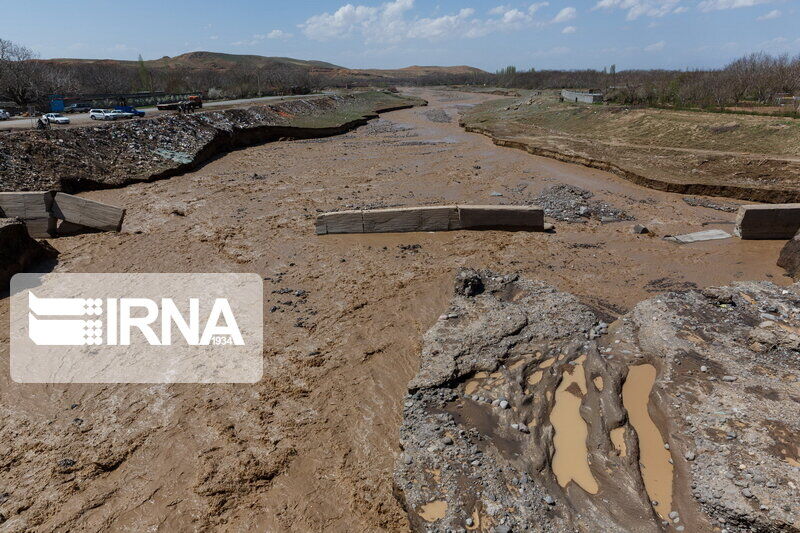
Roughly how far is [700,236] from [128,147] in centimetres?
2199

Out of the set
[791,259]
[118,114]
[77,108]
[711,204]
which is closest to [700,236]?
[791,259]

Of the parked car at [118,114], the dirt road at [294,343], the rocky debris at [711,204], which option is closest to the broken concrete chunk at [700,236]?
the dirt road at [294,343]

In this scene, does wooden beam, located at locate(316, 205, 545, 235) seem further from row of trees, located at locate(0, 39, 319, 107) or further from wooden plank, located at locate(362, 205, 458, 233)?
row of trees, located at locate(0, 39, 319, 107)

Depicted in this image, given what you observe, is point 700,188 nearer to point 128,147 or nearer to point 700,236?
point 700,236

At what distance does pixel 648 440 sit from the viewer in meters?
4.94

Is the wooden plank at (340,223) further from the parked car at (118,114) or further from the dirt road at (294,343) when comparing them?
the parked car at (118,114)

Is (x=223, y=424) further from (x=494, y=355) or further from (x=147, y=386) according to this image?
(x=494, y=355)

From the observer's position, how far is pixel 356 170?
20.2m

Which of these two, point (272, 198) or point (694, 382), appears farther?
point (272, 198)

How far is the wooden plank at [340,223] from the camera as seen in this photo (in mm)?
11891

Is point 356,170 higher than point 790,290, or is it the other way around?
point 356,170

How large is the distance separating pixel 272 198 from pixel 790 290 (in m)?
14.4

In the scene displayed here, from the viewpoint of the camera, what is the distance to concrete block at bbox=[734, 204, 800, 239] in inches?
448

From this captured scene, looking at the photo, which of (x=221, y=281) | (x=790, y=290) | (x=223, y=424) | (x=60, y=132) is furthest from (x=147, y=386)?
(x=60, y=132)
